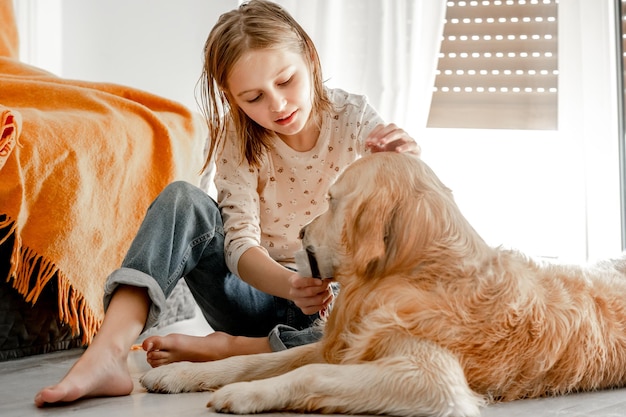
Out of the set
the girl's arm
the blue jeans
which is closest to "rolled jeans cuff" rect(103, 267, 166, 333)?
the blue jeans

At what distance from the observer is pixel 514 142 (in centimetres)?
438

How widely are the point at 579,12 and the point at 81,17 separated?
290 cm

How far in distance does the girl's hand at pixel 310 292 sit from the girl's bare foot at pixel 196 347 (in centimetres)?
24

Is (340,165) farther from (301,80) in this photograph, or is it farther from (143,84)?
(143,84)

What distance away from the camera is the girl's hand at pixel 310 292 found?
5.82 feet

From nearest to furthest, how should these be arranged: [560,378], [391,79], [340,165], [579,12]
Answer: [560,378], [340,165], [579,12], [391,79]

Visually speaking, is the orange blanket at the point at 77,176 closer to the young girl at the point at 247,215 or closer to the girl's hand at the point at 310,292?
the young girl at the point at 247,215

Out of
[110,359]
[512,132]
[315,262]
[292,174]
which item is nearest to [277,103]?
[292,174]

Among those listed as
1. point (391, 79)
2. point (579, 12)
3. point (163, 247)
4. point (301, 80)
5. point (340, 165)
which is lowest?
point (163, 247)

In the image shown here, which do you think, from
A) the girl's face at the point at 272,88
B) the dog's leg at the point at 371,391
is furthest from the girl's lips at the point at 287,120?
the dog's leg at the point at 371,391

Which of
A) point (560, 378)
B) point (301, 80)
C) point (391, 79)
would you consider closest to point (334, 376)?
point (560, 378)

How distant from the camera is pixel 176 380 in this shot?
1.71 metres

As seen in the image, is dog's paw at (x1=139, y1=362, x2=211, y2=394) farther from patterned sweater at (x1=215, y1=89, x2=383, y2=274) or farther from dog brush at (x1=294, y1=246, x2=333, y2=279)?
patterned sweater at (x1=215, y1=89, x2=383, y2=274)

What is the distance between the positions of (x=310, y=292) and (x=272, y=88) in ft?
2.03
